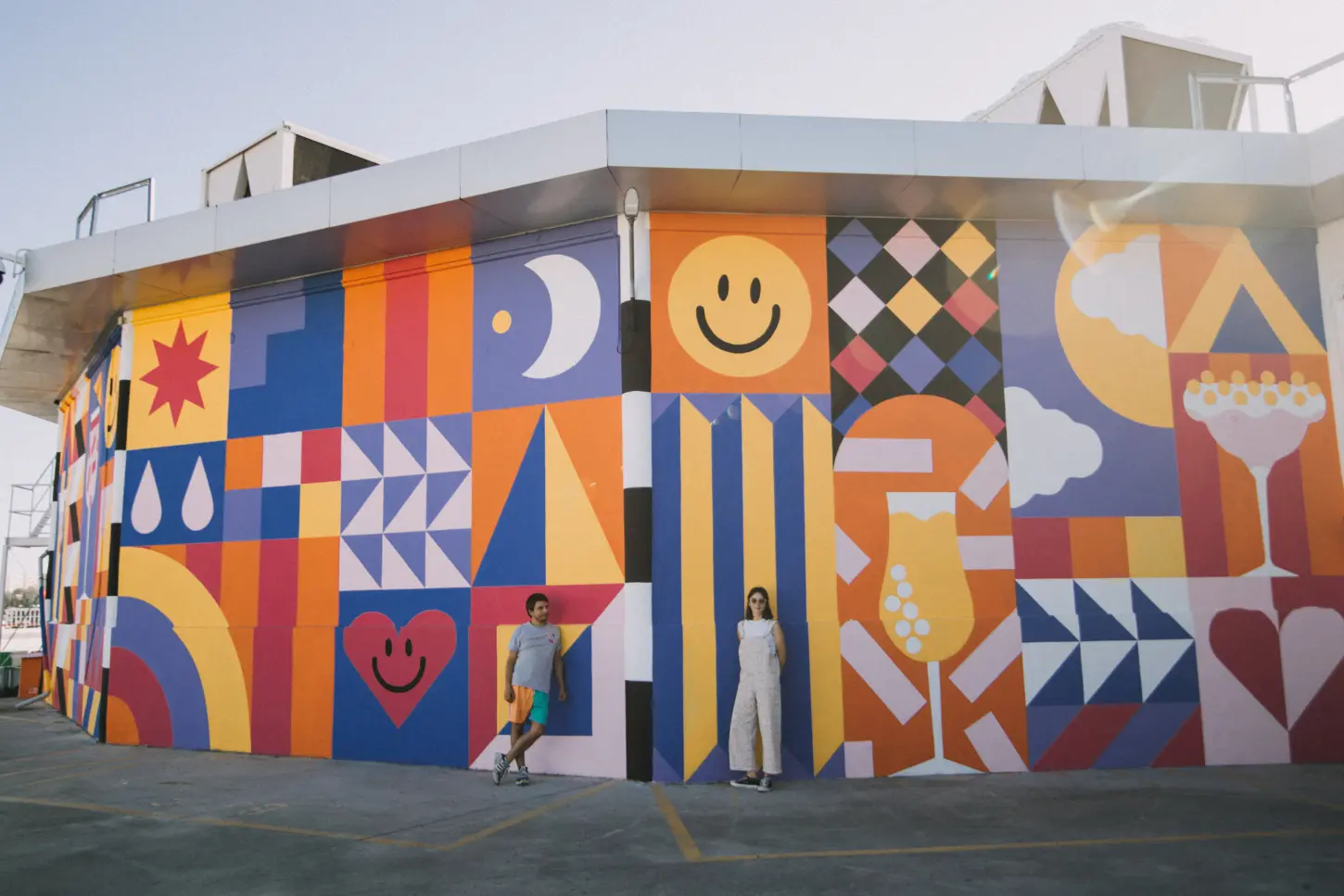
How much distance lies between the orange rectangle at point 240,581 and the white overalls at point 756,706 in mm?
5561

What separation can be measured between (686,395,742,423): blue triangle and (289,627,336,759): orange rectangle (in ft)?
14.8

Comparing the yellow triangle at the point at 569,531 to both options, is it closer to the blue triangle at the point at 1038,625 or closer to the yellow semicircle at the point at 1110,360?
the blue triangle at the point at 1038,625

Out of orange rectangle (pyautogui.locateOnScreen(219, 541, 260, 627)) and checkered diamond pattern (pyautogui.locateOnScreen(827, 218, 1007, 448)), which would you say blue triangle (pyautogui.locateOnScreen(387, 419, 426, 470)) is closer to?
orange rectangle (pyautogui.locateOnScreen(219, 541, 260, 627))

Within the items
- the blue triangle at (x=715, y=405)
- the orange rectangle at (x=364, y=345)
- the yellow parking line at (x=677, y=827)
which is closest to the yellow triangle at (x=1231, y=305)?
the blue triangle at (x=715, y=405)

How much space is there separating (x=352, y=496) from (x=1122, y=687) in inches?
310

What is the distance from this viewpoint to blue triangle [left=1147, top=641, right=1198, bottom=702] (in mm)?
9133

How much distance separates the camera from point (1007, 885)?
541cm

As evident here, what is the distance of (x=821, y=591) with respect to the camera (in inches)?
353

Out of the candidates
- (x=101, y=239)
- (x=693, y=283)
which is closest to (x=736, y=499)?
(x=693, y=283)

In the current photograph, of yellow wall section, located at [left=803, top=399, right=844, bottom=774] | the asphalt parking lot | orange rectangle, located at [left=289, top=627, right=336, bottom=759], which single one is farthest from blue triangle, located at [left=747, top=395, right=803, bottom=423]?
orange rectangle, located at [left=289, top=627, right=336, bottom=759]

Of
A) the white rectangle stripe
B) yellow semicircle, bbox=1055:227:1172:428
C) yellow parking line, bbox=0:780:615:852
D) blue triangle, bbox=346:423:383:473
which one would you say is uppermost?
yellow semicircle, bbox=1055:227:1172:428

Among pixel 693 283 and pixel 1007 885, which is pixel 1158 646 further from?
pixel 693 283

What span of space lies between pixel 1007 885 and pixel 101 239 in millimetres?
10933

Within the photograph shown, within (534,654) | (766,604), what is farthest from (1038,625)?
(534,654)
